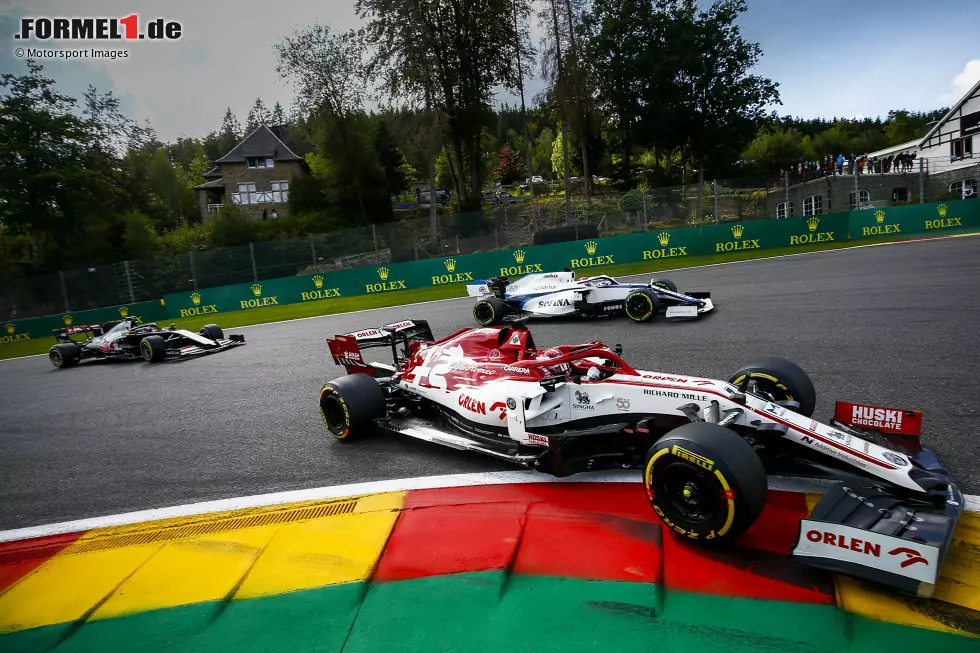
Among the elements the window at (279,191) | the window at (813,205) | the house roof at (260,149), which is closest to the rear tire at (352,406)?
the window at (813,205)

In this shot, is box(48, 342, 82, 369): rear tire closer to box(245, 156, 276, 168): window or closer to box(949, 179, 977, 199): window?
box(949, 179, 977, 199): window

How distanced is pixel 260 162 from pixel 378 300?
4091 centimetres

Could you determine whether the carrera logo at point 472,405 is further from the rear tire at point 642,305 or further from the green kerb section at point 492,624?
the rear tire at point 642,305

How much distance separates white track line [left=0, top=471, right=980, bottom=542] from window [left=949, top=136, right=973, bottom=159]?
151ft

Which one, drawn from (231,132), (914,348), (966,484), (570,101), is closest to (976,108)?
(570,101)

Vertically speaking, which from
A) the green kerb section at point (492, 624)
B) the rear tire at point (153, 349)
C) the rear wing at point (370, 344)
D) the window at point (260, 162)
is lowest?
the green kerb section at point (492, 624)

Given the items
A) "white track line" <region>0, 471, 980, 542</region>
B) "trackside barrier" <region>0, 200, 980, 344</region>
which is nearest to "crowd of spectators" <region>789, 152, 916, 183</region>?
"trackside barrier" <region>0, 200, 980, 344</region>

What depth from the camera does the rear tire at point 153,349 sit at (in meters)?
13.7

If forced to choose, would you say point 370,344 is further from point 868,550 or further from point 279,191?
A: point 279,191

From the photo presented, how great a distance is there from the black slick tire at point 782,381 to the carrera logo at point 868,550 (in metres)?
1.88

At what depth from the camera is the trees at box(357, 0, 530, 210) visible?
31.6 m

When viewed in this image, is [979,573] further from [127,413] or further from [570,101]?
[570,101]

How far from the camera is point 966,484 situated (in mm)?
4301

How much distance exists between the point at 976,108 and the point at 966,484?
47229mm
